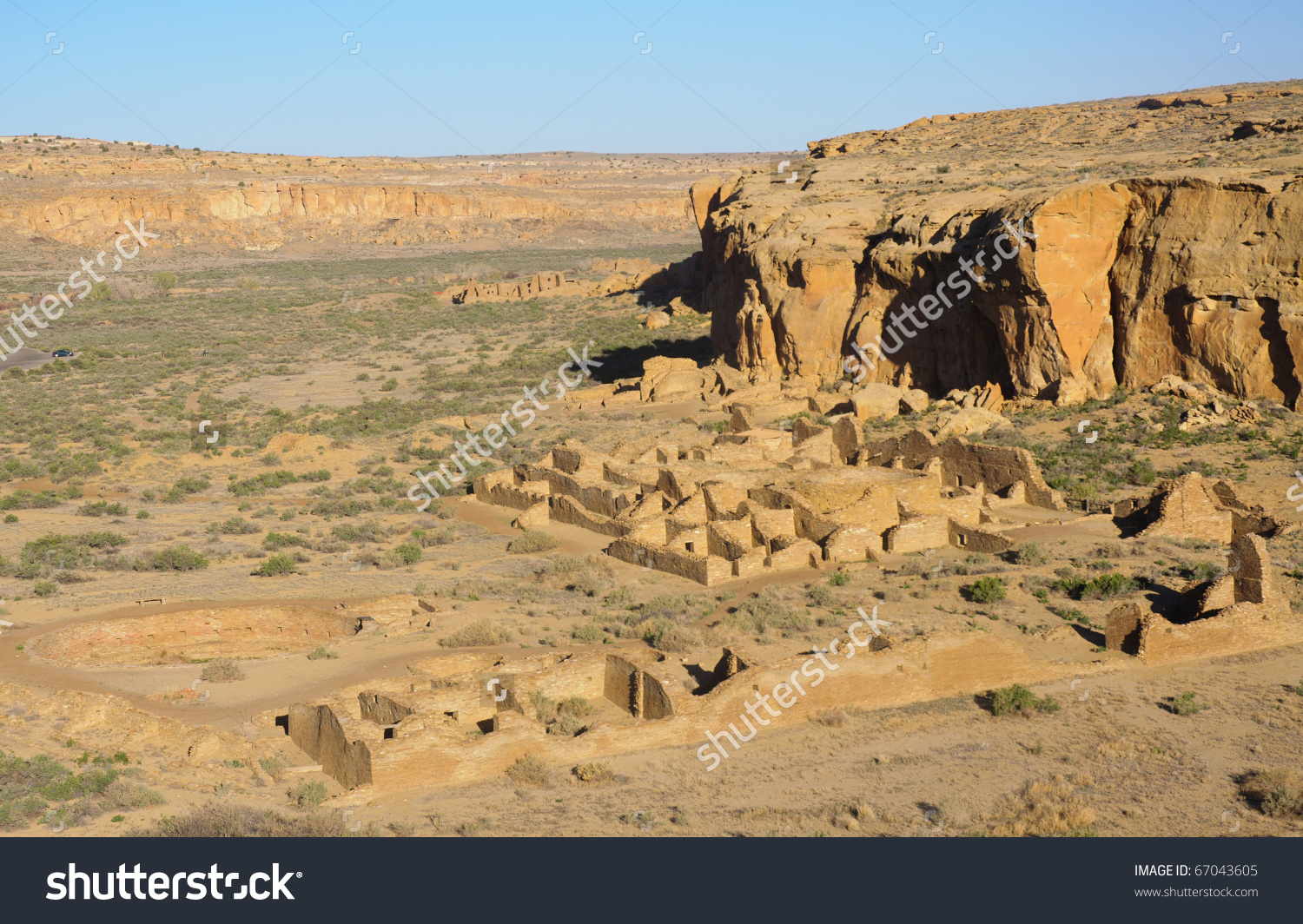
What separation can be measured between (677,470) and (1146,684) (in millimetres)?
12001

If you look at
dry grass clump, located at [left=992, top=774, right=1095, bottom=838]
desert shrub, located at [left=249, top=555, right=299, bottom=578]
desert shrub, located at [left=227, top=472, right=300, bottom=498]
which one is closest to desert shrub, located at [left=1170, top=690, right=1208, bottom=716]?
A: dry grass clump, located at [left=992, top=774, right=1095, bottom=838]

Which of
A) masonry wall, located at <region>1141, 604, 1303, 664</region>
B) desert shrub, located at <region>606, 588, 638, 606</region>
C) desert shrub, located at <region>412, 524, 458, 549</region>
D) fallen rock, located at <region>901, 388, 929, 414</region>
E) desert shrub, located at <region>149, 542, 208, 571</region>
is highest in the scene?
fallen rock, located at <region>901, 388, 929, 414</region>

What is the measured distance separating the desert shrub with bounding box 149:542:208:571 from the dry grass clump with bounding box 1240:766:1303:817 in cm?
1967

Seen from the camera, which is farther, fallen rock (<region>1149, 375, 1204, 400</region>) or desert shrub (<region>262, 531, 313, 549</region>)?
fallen rock (<region>1149, 375, 1204, 400</region>)

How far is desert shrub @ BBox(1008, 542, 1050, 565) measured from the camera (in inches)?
807

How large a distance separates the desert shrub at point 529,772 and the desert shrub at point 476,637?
4.80 m

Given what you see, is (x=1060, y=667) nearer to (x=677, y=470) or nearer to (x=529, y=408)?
(x=677, y=470)

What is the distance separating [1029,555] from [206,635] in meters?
15.6

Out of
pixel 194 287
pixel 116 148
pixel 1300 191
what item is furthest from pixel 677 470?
pixel 116 148

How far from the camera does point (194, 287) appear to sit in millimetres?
84938

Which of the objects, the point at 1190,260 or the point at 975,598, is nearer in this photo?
the point at 975,598

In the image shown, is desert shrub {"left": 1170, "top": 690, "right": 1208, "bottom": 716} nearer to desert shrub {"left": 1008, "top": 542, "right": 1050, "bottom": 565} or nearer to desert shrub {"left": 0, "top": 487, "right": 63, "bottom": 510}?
desert shrub {"left": 1008, "top": 542, "right": 1050, "bottom": 565}

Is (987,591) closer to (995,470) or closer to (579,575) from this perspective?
(995,470)

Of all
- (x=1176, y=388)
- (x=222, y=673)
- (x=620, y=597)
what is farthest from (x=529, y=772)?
(x=1176, y=388)
